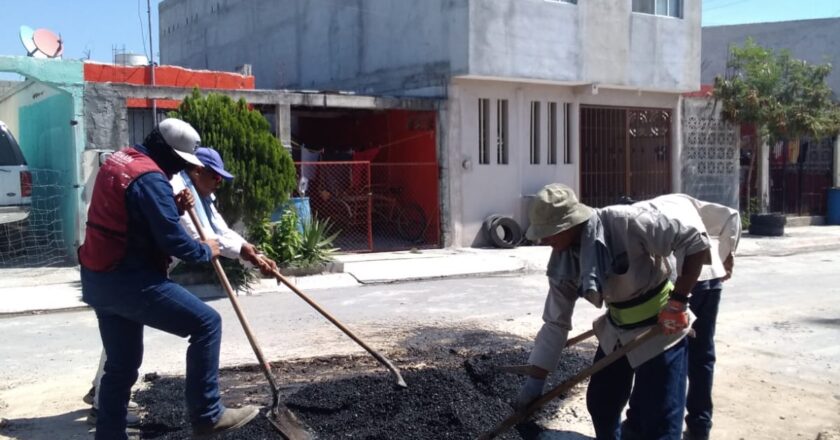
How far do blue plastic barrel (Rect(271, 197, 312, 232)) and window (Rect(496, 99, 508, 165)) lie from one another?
15.3ft

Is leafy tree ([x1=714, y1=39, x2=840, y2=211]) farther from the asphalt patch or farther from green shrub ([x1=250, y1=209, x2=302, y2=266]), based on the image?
the asphalt patch

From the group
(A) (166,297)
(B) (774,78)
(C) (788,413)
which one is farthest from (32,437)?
(B) (774,78)

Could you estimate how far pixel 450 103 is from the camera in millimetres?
15414

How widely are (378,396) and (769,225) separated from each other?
15.2 meters

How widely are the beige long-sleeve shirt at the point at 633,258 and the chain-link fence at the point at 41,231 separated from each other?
35.6ft

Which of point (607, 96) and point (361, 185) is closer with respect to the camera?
point (361, 185)

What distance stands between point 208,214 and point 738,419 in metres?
3.79

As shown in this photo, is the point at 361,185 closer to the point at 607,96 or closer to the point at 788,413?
the point at 607,96

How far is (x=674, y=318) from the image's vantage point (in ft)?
12.3

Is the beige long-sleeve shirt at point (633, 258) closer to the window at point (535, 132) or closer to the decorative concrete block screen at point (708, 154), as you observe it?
the window at point (535, 132)

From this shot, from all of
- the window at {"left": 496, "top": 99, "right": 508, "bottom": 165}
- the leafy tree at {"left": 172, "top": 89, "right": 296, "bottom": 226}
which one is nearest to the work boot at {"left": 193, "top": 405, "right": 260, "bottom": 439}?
the leafy tree at {"left": 172, "top": 89, "right": 296, "bottom": 226}

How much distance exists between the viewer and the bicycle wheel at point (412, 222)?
1594 centimetres

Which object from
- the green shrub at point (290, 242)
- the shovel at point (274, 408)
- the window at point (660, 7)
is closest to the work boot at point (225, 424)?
the shovel at point (274, 408)

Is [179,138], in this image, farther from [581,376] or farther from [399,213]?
[399,213]
